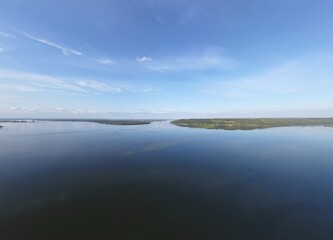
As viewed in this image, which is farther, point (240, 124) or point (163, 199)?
point (240, 124)

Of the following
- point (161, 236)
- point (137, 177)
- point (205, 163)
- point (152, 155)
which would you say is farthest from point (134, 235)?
point (152, 155)

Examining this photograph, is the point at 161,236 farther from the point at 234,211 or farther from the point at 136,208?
the point at 234,211

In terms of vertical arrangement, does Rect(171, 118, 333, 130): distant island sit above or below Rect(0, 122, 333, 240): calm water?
above

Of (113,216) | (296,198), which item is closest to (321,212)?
(296,198)

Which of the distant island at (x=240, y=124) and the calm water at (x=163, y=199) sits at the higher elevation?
the distant island at (x=240, y=124)

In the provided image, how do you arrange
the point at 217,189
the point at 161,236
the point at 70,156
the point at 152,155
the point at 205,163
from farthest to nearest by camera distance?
1. the point at 152,155
2. the point at 70,156
3. the point at 205,163
4. the point at 217,189
5. the point at 161,236

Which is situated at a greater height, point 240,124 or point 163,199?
point 240,124

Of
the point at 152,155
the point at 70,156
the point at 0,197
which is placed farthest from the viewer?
the point at 152,155

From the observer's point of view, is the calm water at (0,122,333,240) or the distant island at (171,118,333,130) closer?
the calm water at (0,122,333,240)

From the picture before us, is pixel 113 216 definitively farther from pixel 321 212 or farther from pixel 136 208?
pixel 321 212

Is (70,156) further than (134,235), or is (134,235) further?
(70,156)

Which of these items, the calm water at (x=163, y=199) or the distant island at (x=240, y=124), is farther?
the distant island at (x=240, y=124)
